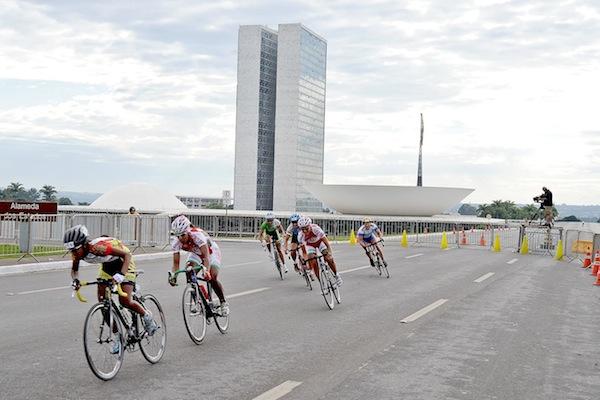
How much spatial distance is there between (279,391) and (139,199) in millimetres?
87415

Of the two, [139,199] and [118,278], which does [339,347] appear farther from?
[139,199]

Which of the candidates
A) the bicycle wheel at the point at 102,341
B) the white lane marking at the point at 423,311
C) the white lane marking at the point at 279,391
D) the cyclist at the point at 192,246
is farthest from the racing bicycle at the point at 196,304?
the white lane marking at the point at 423,311

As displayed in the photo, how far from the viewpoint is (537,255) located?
32781mm

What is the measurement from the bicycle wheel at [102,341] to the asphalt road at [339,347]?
154mm

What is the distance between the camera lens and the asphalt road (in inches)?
278

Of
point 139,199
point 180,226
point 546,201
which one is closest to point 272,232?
point 180,226

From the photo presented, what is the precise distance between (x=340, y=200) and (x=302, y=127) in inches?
4204

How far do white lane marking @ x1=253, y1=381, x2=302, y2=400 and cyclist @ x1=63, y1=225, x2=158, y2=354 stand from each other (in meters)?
1.73

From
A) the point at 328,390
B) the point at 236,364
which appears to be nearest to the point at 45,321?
the point at 236,364

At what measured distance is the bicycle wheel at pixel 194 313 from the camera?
9047 millimetres

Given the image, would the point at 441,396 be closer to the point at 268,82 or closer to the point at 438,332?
the point at 438,332

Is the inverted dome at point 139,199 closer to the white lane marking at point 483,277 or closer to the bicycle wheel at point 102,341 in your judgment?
the white lane marking at point 483,277

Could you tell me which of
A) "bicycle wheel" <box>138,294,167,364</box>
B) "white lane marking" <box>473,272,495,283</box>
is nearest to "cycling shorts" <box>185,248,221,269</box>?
"bicycle wheel" <box>138,294,167,364</box>

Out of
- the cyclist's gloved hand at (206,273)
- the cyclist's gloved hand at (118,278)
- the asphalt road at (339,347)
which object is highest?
the cyclist's gloved hand at (118,278)
